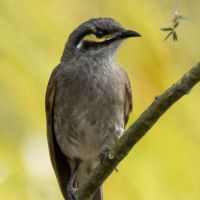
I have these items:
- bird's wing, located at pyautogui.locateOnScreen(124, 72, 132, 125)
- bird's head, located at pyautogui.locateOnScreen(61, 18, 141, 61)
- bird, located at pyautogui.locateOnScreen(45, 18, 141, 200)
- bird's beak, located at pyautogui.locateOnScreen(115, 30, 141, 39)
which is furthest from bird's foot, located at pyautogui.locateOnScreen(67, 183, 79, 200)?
bird's beak, located at pyautogui.locateOnScreen(115, 30, 141, 39)

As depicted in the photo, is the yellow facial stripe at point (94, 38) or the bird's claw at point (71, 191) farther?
the bird's claw at point (71, 191)

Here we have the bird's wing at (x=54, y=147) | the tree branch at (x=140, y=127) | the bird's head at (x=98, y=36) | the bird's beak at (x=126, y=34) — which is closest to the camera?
the tree branch at (x=140, y=127)

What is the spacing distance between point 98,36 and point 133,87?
53 cm

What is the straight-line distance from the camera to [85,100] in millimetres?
5453

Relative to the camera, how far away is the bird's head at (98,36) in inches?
197

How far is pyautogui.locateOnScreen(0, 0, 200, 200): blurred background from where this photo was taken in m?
4.31

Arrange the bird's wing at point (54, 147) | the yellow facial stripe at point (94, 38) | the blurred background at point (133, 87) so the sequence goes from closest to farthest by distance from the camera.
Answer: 1. the blurred background at point (133, 87)
2. the yellow facial stripe at point (94, 38)
3. the bird's wing at point (54, 147)

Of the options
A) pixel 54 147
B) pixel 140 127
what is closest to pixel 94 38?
pixel 54 147

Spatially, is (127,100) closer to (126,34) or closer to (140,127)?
(126,34)

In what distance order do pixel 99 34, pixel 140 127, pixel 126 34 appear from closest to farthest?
pixel 140 127 → pixel 126 34 → pixel 99 34

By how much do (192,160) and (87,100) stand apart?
1.36 meters

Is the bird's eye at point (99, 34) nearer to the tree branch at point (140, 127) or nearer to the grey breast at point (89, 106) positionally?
the grey breast at point (89, 106)

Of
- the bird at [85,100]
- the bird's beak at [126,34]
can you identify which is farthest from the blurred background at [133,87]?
the bird at [85,100]

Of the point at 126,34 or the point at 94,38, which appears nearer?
the point at 126,34
